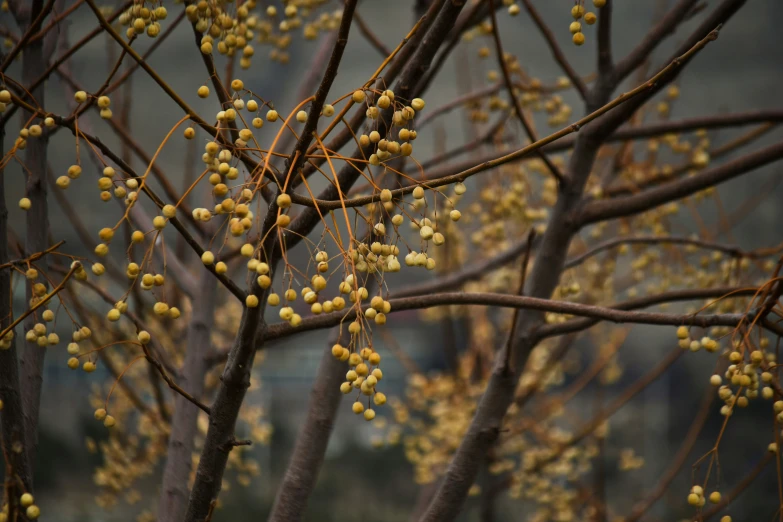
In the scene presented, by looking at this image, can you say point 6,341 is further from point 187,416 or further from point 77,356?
point 187,416

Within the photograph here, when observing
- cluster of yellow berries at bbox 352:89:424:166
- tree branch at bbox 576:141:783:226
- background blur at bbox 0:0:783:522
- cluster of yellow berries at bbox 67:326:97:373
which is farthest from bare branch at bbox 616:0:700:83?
background blur at bbox 0:0:783:522

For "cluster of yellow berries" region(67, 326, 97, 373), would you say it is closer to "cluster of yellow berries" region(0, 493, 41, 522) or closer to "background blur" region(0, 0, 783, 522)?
"cluster of yellow berries" region(0, 493, 41, 522)

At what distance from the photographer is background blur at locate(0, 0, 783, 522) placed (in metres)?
2.10

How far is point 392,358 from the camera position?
2.36 m

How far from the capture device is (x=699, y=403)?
7.26 feet

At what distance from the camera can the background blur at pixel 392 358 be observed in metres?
2.10

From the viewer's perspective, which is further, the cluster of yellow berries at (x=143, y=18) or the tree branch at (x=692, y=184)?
the tree branch at (x=692, y=184)

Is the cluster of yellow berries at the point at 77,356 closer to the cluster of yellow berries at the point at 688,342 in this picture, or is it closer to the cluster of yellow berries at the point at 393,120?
the cluster of yellow berries at the point at 393,120

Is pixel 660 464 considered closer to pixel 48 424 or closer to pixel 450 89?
pixel 450 89

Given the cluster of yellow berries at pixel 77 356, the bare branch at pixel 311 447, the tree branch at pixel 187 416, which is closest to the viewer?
the cluster of yellow berries at pixel 77 356

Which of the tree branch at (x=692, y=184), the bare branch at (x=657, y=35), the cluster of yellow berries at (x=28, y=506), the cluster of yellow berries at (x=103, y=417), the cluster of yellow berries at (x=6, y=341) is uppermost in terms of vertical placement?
the bare branch at (x=657, y=35)

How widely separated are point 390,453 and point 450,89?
1.23 m

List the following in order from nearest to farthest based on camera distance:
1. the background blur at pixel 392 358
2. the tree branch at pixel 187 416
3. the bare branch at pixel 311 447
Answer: the bare branch at pixel 311 447, the tree branch at pixel 187 416, the background blur at pixel 392 358

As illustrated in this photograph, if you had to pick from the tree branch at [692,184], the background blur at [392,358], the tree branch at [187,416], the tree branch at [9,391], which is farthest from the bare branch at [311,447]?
the background blur at [392,358]
